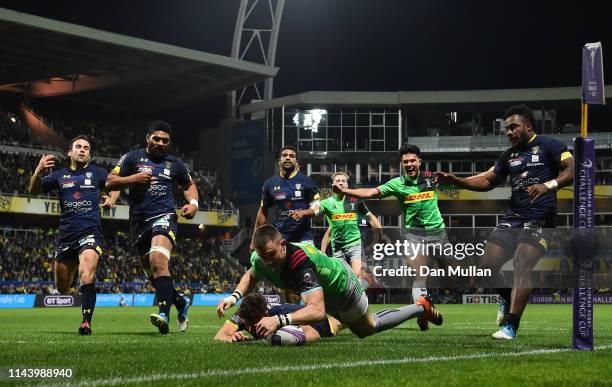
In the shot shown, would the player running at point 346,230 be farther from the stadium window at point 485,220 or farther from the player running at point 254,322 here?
the stadium window at point 485,220

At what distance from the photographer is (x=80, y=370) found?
228 inches

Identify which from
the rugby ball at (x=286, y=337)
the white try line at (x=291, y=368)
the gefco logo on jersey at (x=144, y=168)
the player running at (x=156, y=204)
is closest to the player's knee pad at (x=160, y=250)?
the player running at (x=156, y=204)

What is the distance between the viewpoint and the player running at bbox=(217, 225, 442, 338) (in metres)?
7.23

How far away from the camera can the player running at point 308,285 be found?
7227 mm

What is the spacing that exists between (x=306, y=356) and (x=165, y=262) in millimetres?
4305

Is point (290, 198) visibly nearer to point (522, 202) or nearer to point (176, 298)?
point (176, 298)

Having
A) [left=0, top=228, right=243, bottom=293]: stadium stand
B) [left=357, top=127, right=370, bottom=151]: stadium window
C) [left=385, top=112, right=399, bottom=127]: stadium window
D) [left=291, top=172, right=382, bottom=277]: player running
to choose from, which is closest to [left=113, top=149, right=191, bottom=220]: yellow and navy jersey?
[left=291, top=172, right=382, bottom=277]: player running

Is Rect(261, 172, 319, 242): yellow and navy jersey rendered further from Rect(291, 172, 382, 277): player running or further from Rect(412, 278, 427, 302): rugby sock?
Rect(412, 278, 427, 302): rugby sock

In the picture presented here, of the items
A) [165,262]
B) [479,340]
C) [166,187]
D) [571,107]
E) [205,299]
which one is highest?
[571,107]

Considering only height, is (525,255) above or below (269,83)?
below

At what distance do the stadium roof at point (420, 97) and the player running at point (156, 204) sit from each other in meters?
49.9

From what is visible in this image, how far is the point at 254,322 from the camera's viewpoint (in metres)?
7.86

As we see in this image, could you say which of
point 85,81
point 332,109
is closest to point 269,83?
point 332,109

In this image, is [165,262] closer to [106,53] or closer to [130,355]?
[130,355]
